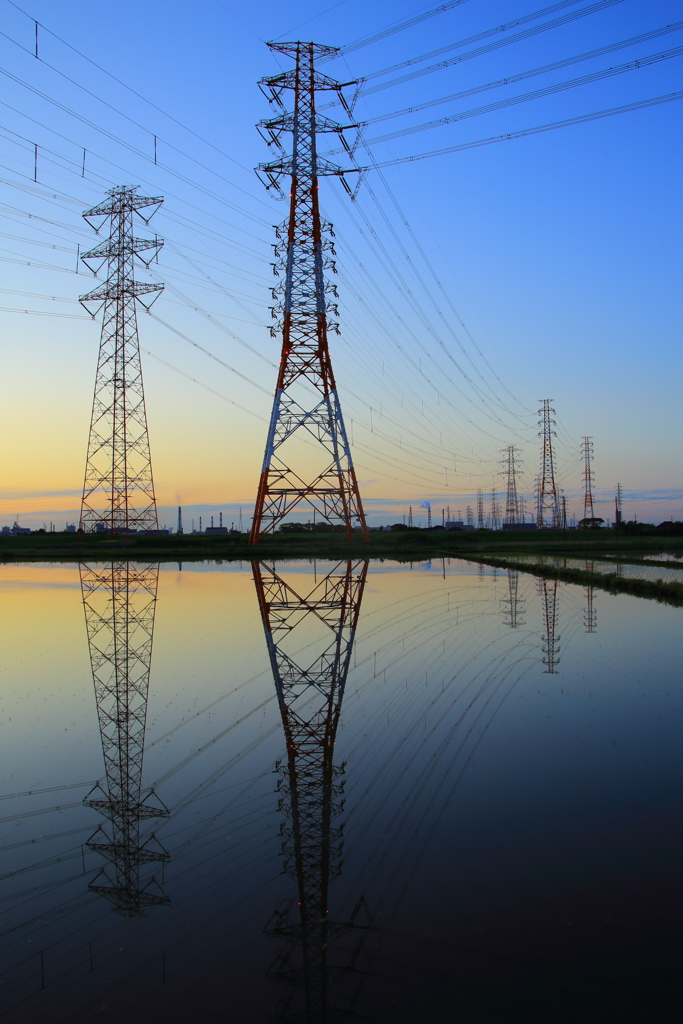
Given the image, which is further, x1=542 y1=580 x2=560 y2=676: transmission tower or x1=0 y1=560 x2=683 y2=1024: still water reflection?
x1=542 y1=580 x2=560 y2=676: transmission tower

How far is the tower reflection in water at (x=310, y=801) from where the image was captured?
4.24 metres

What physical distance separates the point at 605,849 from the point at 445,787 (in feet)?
5.81

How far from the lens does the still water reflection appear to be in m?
4.09

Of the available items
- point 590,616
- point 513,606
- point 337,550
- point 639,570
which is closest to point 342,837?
point 590,616

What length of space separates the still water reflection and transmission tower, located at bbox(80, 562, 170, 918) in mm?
33

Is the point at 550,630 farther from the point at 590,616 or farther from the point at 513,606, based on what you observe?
the point at 513,606

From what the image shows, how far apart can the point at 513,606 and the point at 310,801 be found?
1575 centimetres

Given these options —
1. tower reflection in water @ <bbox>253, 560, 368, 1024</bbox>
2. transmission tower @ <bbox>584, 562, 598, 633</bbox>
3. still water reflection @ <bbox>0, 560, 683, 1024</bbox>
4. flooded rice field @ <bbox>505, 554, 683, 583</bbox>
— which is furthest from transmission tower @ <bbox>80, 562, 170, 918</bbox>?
flooded rice field @ <bbox>505, 554, 683, 583</bbox>

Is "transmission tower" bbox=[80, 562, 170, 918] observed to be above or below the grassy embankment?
below

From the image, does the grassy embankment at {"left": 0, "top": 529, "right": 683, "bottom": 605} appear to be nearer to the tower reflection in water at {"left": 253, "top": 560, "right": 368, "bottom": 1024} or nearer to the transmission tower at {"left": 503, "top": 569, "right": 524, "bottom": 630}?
the transmission tower at {"left": 503, "top": 569, "right": 524, "bottom": 630}

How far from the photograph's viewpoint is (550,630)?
16578mm

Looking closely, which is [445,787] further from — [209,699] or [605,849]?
[209,699]

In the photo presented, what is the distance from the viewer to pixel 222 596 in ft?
81.5

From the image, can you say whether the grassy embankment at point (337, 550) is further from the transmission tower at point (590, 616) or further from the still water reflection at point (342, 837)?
the still water reflection at point (342, 837)
